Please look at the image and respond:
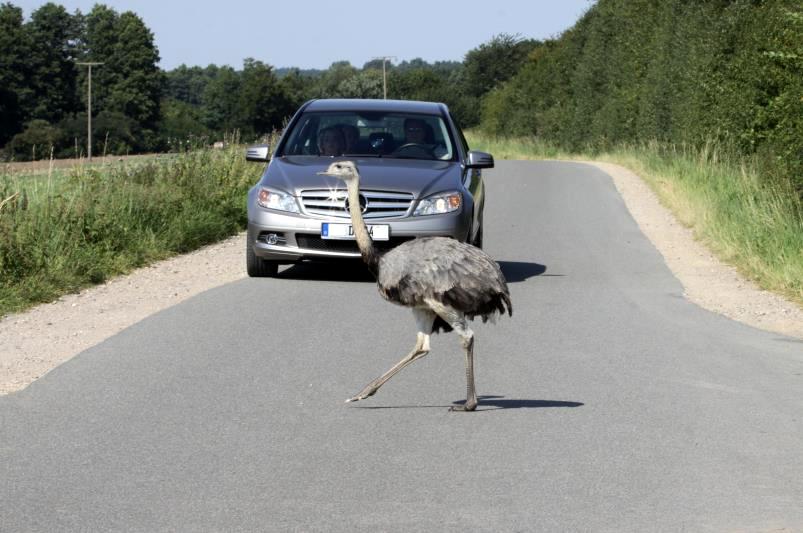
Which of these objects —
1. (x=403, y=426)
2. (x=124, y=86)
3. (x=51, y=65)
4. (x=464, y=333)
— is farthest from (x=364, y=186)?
(x=124, y=86)

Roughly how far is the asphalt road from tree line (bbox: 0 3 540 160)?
70319 mm

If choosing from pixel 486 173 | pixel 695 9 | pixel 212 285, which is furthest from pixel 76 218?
pixel 695 9

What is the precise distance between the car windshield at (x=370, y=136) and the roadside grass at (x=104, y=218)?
2333 millimetres

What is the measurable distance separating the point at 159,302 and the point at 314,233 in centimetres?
177

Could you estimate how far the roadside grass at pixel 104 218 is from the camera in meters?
13.6

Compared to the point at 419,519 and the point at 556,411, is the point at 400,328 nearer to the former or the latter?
the point at 556,411

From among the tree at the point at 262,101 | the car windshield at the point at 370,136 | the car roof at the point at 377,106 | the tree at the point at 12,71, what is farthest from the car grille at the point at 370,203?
the tree at the point at 262,101

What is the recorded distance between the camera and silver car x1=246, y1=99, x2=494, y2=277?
13562mm

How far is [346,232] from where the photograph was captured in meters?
13.4

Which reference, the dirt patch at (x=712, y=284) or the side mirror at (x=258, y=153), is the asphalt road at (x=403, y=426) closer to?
the dirt patch at (x=712, y=284)

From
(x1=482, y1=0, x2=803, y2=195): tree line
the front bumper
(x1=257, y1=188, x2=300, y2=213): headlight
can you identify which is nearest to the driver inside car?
the front bumper

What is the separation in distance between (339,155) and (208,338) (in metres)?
4.85

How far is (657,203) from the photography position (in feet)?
82.5

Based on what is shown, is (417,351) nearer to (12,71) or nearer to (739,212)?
(739,212)
